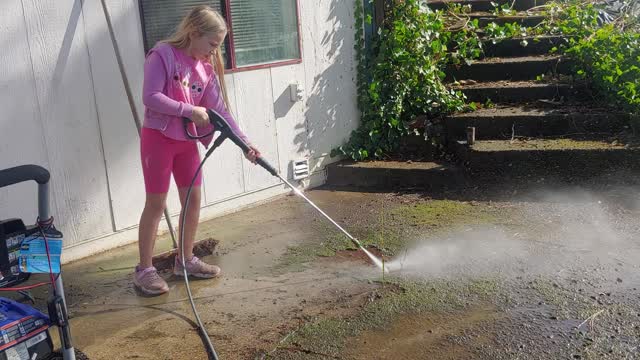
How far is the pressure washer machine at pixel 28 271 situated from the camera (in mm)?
2105

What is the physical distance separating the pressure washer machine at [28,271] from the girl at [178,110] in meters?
1.36

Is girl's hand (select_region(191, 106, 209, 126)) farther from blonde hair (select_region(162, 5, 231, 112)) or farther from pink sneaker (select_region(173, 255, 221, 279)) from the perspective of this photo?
pink sneaker (select_region(173, 255, 221, 279))

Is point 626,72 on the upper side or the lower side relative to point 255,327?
upper

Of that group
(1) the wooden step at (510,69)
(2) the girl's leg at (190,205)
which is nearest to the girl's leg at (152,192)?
(2) the girl's leg at (190,205)

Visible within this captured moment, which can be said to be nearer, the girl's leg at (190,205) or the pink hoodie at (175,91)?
the pink hoodie at (175,91)

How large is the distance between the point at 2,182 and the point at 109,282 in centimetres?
217

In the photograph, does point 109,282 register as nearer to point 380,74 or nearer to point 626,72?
point 380,74

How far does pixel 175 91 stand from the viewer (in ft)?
12.0

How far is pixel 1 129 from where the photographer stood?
396cm

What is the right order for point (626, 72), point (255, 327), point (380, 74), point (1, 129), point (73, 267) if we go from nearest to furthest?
1. point (255, 327)
2. point (1, 129)
3. point (73, 267)
4. point (626, 72)
5. point (380, 74)

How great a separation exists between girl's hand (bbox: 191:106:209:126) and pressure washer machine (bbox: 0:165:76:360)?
1328 mm

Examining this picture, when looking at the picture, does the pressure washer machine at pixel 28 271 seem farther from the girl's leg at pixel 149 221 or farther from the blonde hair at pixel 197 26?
the blonde hair at pixel 197 26

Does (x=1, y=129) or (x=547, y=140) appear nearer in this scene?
(x=1, y=129)

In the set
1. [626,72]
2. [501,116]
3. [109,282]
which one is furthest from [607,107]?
[109,282]
